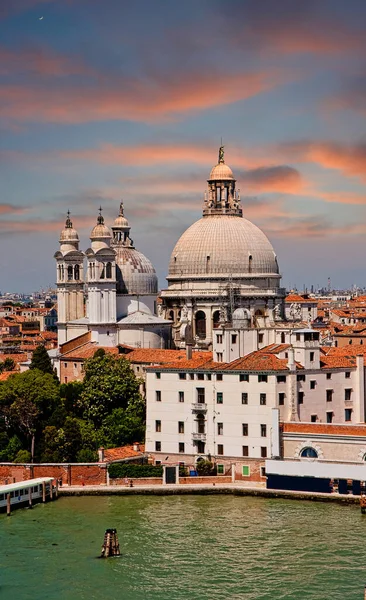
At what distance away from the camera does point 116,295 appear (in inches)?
1453

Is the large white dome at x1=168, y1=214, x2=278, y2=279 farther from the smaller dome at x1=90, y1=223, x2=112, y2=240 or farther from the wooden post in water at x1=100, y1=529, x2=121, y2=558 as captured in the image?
the wooden post in water at x1=100, y1=529, x2=121, y2=558

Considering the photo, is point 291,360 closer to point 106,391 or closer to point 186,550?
point 106,391

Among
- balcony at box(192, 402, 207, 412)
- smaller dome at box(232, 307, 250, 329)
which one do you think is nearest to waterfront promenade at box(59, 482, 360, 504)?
balcony at box(192, 402, 207, 412)

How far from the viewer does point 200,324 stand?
37.5 m

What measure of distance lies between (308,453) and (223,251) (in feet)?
42.6

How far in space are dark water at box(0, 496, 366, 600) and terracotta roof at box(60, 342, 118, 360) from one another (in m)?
9.80

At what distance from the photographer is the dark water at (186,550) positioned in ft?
62.5

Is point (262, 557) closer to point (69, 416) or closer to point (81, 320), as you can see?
point (69, 416)

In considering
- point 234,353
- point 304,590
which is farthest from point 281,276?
point 304,590

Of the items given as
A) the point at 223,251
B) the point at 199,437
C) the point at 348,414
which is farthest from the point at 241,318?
the point at 199,437

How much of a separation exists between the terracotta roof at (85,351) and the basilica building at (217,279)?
237 cm

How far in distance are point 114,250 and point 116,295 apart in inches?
45.9

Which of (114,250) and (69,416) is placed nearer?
(69,416)

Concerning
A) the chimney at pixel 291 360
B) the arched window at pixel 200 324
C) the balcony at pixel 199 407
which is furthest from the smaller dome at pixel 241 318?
the chimney at pixel 291 360
